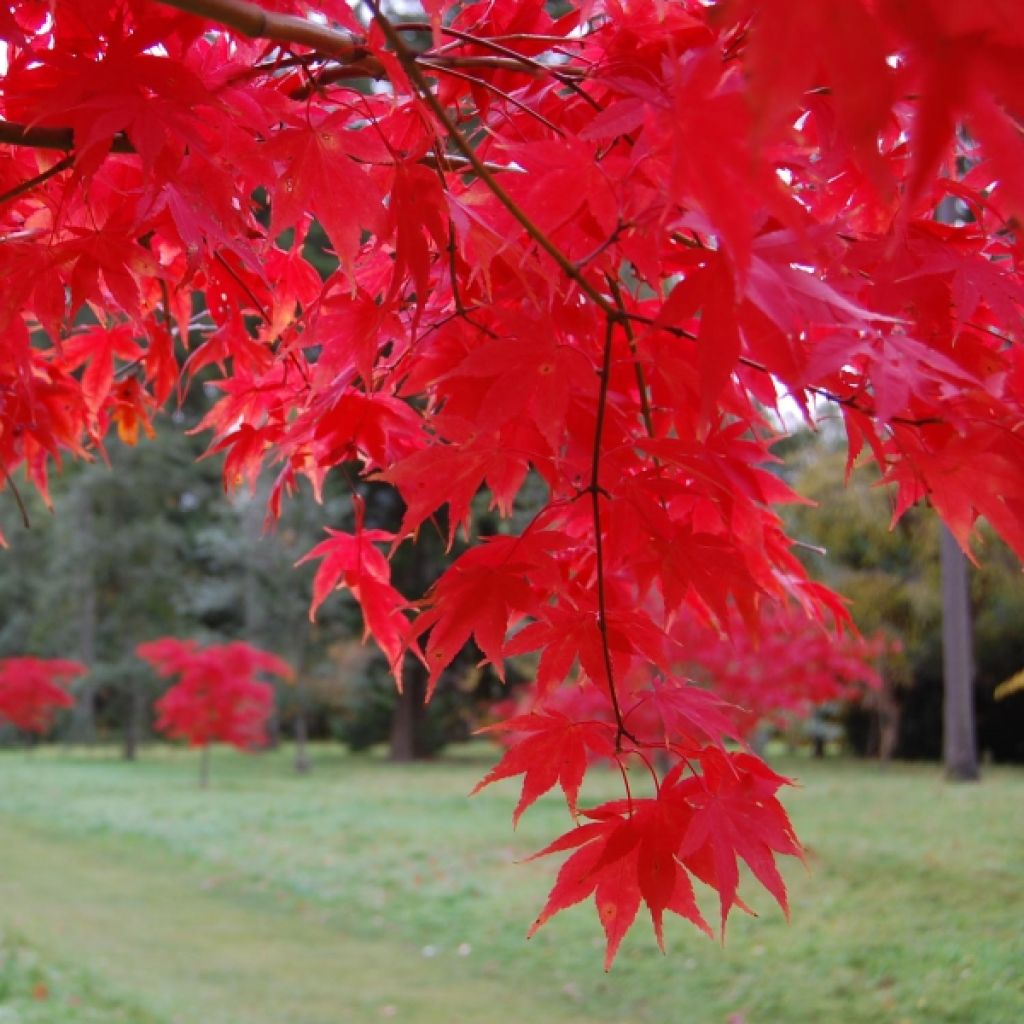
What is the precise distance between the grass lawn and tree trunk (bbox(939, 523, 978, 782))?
1099 millimetres

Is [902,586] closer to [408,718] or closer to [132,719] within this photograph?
[408,718]

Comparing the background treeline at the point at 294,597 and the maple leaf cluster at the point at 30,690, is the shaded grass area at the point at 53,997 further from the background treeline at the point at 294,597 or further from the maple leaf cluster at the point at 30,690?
the maple leaf cluster at the point at 30,690

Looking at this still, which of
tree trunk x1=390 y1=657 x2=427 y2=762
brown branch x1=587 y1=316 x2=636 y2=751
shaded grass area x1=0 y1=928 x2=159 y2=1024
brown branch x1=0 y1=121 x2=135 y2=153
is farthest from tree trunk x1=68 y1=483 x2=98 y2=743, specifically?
brown branch x1=587 y1=316 x2=636 y2=751

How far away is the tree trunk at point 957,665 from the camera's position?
11.0 meters

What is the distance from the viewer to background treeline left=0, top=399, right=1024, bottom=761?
13.6 m

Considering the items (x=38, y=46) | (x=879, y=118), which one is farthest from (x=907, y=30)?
(x=38, y=46)

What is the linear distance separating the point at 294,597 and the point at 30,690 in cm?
404

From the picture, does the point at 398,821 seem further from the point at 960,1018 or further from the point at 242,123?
the point at 242,123

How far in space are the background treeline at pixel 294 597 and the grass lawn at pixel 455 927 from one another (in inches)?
155

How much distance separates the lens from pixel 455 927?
592 cm

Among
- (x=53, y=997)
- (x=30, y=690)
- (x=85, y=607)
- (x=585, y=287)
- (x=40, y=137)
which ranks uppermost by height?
(x=40, y=137)

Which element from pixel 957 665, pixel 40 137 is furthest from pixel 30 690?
pixel 40 137

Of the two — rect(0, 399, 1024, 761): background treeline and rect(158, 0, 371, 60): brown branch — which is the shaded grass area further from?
rect(0, 399, 1024, 761): background treeline

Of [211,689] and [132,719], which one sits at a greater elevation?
[211,689]
